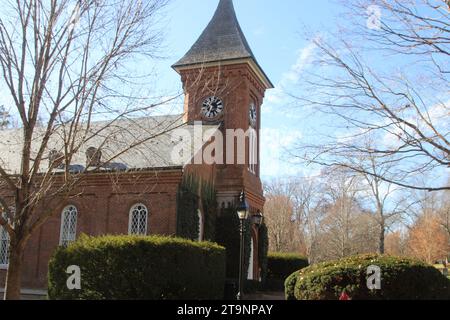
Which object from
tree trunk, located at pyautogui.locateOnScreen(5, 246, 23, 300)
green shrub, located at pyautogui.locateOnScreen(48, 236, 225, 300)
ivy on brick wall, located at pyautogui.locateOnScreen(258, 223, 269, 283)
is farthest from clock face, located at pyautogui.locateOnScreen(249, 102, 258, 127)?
tree trunk, located at pyautogui.locateOnScreen(5, 246, 23, 300)

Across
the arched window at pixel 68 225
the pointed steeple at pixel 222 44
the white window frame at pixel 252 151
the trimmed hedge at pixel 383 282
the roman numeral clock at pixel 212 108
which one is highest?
the pointed steeple at pixel 222 44

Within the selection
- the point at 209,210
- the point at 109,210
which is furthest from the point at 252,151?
the point at 109,210

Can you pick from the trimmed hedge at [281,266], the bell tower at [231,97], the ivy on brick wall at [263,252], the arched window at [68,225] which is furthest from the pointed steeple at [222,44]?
the trimmed hedge at [281,266]

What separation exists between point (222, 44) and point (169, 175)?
10.6m

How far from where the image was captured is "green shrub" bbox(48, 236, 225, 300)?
13664mm

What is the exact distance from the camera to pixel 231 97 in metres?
28.2

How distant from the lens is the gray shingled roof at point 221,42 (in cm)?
2789

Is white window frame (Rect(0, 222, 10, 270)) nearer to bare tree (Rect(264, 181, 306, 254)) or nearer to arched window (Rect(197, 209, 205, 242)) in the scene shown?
arched window (Rect(197, 209, 205, 242))

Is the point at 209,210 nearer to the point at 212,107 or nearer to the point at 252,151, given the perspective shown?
the point at 252,151

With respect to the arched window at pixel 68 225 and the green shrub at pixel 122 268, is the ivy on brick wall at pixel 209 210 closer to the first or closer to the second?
the arched window at pixel 68 225

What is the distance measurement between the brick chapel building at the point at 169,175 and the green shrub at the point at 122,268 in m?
4.76

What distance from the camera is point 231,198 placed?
85.5ft

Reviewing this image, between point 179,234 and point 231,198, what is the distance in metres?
5.19
